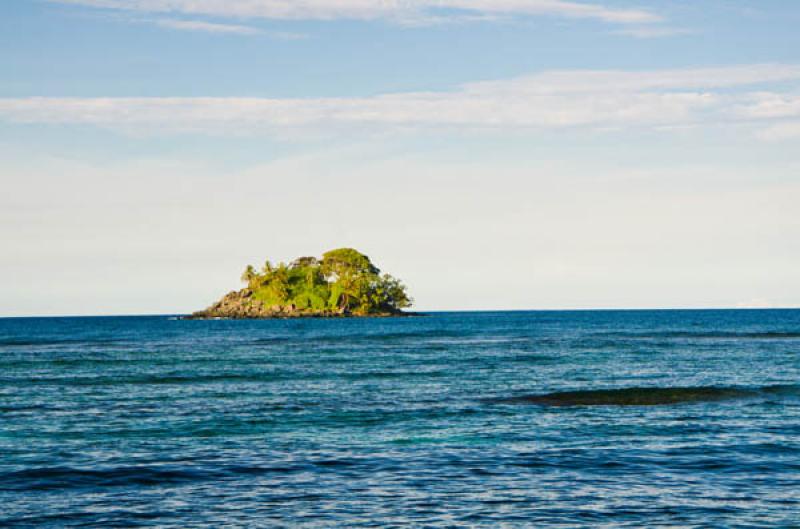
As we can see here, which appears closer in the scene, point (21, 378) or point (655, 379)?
point (655, 379)

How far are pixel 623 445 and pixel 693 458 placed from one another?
3008 millimetres

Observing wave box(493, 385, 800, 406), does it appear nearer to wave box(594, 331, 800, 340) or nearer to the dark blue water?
the dark blue water

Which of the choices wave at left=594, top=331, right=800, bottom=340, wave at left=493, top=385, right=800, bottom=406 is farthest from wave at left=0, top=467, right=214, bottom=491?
wave at left=594, top=331, right=800, bottom=340

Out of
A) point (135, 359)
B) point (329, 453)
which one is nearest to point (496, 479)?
point (329, 453)

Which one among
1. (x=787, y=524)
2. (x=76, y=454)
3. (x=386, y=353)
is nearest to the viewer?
(x=787, y=524)

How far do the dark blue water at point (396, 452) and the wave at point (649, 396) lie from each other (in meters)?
0.48

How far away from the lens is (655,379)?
182 ft

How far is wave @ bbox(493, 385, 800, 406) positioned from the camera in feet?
141

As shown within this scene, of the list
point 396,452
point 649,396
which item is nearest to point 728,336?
point 649,396

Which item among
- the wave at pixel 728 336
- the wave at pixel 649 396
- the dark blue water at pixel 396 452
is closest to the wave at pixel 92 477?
the dark blue water at pixel 396 452

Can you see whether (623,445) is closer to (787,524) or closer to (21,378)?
(787,524)

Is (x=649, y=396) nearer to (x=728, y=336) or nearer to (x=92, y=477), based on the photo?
(x=92, y=477)

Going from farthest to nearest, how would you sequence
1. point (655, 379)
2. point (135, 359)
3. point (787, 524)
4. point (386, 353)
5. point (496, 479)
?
1. point (386, 353)
2. point (135, 359)
3. point (655, 379)
4. point (496, 479)
5. point (787, 524)

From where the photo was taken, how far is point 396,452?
29.1 m
